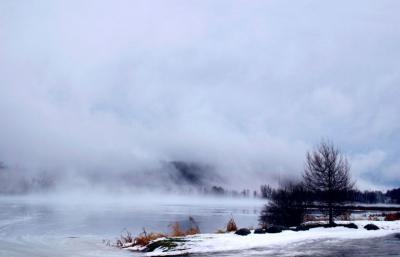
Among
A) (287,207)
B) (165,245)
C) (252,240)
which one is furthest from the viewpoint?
(287,207)

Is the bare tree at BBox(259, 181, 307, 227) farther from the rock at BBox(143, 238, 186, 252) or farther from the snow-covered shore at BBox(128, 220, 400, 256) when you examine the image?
the rock at BBox(143, 238, 186, 252)

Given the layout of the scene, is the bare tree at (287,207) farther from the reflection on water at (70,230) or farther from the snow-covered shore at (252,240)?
the snow-covered shore at (252,240)

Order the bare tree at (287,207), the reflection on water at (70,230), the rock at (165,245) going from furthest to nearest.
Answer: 1. the bare tree at (287,207)
2. the reflection on water at (70,230)
3. the rock at (165,245)

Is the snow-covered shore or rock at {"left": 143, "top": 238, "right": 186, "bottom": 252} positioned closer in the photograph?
the snow-covered shore

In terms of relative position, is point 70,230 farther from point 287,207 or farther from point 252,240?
point 252,240

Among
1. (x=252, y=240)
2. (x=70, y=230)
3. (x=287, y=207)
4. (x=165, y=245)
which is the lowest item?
(x=70, y=230)

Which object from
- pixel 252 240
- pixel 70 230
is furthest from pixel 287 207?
pixel 252 240

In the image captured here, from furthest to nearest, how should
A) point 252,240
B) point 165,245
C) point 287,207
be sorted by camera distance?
point 287,207, point 165,245, point 252,240

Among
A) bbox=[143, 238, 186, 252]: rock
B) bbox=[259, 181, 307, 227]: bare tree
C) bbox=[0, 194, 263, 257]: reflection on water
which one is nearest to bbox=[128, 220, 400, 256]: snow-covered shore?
bbox=[143, 238, 186, 252]: rock

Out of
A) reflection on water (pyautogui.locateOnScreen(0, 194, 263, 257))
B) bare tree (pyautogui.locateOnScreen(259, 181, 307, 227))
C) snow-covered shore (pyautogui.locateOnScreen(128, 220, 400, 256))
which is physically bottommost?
reflection on water (pyautogui.locateOnScreen(0, 194, 263, 257))

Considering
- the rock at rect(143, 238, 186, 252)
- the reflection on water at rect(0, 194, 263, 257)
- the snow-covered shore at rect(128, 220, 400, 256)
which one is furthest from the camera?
the reflection on water at rect(0, 194, 263, 257)

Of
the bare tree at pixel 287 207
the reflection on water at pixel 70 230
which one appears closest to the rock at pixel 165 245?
the reflection on water at pixel 70 230

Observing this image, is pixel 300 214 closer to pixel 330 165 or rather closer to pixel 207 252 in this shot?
pixel 330 165

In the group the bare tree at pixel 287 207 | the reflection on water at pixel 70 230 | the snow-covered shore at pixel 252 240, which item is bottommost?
the reflection on water at pixel 70 230
